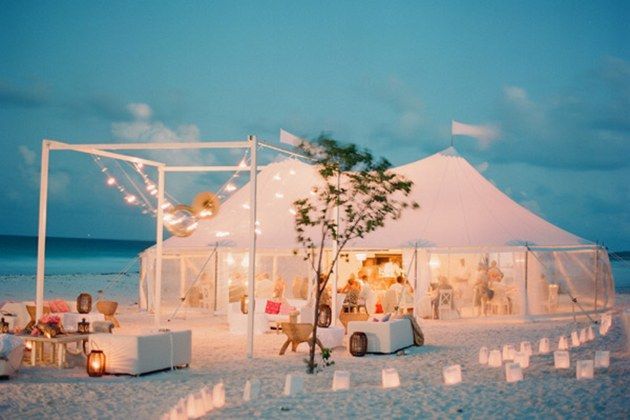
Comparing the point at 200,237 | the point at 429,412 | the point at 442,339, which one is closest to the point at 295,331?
the point at 442,339

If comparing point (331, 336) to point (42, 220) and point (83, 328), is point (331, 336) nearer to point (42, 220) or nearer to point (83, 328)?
point (83, 328)

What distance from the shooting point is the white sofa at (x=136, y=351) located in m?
7.99

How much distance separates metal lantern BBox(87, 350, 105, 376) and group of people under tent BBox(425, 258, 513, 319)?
8551mm

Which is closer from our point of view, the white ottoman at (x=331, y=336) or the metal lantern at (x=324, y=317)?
the white ottoman at (x=331, y=336)

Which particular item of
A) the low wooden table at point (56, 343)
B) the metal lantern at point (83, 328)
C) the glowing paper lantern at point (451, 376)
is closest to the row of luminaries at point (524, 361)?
the glowing paper lantern at point (451, 376)

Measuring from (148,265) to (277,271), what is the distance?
303 centimetres

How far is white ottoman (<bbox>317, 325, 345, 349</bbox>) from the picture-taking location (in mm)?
10333

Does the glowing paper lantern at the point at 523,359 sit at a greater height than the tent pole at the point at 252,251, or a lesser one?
lesser

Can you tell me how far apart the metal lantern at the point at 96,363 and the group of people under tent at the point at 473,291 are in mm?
8551

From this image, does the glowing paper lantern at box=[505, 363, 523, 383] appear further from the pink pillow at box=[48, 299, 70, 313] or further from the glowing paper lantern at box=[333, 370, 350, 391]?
the pink pillow at box=[48, 299, 70, 313]

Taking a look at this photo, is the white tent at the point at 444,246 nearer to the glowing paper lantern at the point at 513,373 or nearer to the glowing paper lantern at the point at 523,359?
the glowing paper lantern at the point at 523,359

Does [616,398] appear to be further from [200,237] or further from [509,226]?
[200,237]

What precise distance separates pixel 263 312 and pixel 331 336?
3.45m

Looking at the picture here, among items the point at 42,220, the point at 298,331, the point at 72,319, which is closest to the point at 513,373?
the point at 298,331
